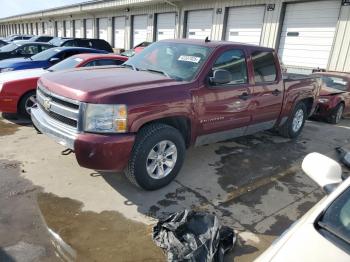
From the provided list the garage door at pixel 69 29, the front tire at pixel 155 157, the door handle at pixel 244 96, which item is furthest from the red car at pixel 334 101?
the garage door at pixel 69 29

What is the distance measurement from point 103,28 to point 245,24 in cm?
1619

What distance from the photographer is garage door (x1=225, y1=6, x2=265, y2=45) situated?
573 inches

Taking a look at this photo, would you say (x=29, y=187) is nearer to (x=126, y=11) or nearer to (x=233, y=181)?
(x=233, y=181)

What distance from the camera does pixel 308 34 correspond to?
1291cm

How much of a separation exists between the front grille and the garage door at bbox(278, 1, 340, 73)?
11.7 metres

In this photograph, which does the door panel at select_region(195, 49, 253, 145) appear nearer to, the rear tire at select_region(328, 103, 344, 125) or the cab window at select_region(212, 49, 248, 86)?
the cab window at select_region(212, 49, 248, 86)

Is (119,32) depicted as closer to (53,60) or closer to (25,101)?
(53,60)

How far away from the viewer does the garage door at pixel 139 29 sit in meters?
22.2

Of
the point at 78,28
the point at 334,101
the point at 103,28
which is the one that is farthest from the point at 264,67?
the point at 78,28

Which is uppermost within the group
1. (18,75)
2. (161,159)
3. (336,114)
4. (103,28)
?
(103,28)

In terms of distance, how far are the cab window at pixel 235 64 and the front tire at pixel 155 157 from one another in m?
1.27

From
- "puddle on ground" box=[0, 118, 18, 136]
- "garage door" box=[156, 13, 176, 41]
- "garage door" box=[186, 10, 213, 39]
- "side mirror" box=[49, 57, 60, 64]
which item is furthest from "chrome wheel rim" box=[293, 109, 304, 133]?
"garage door" box=[156, 13, 176, 41]

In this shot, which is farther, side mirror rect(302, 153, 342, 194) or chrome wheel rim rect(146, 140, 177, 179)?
chrome wheel rim rect(146, 140, 177, 179)

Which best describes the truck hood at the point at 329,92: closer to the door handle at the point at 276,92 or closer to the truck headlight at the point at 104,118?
the door handle at the point at 276,92
